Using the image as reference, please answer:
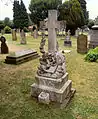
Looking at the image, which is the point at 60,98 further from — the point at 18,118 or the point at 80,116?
the point at 18,118

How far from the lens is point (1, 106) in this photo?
16.3ft

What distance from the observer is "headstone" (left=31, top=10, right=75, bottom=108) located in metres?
5.10

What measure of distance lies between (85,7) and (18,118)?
34467mm

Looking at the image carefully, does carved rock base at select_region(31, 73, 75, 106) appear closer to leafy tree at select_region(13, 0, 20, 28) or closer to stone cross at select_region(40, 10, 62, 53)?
stone cross at select_region(40, 10, 62, 53)

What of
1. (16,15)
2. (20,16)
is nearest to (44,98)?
(20,16)

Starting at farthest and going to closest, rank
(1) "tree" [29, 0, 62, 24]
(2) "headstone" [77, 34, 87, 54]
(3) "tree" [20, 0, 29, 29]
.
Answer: (3) "tree" [20, 0, 29, 29] < (1) "tree" [29, 0, 62, 24] < (2) "headstone" [77, 34, 87, 54]

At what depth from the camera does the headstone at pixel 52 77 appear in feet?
16.7

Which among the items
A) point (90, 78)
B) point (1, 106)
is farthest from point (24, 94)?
point (90, 78)

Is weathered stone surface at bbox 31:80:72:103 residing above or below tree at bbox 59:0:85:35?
below

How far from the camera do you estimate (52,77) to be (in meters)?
5.25

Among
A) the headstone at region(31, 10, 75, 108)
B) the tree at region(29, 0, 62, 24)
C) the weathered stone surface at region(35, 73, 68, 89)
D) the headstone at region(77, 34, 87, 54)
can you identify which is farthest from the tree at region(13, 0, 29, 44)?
the weathered stone surface at region(35, 73, 68, 89)

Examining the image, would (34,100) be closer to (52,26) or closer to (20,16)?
(52,26)

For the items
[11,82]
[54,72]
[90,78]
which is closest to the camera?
[54,72]

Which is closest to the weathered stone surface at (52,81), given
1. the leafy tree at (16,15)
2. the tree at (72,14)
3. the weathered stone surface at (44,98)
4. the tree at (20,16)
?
the weathered stone surface at (44,98)
